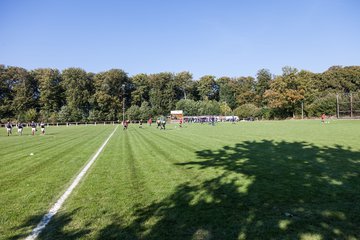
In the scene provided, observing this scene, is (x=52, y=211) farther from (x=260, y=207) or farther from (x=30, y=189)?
(x=260, y=207)

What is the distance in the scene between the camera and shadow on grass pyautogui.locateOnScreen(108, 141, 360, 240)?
471cm

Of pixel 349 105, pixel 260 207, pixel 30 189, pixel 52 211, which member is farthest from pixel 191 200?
pixel 349 105

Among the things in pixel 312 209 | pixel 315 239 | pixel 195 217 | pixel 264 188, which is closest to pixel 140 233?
pixel 195 217

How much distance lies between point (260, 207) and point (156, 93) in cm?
12549

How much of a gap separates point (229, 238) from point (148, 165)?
701 centimetres

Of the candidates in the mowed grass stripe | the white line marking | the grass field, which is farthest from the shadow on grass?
the mowed grass stripe

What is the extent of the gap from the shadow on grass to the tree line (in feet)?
256

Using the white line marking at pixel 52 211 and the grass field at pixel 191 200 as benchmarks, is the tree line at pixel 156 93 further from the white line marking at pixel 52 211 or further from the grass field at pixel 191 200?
the white line marking at pixel 52 211

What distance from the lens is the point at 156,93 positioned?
130 m

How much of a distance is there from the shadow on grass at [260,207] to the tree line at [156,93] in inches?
3077

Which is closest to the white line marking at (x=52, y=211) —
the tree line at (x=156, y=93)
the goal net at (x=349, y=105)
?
the goal net at (x=349, y=105)

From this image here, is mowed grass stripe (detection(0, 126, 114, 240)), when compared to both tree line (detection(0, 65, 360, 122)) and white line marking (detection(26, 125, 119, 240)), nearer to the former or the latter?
white line marking (detection(26, 125, 119, 240))

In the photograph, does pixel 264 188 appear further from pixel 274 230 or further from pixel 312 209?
pixel 274 230

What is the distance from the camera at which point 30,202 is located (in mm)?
6652
